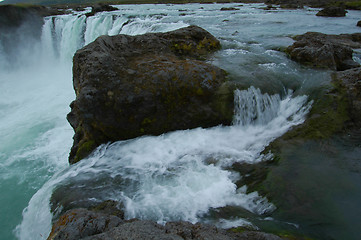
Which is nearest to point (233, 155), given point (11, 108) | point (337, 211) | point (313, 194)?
point (313, 194)

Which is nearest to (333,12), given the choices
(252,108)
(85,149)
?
(252,108)

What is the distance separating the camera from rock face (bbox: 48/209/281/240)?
3.01m

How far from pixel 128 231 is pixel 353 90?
8.95m

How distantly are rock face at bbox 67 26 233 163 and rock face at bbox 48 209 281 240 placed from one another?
12.3ft

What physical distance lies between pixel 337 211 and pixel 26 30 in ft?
113

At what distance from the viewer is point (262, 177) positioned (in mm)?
5652

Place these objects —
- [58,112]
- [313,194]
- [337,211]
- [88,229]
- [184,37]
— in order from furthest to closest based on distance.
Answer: [58,112] → [184,37] → [313,194] → [337,211] → [88,229]

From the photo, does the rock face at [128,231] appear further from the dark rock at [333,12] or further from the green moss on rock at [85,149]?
the dark rock at [333,12]

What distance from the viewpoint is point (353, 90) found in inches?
314

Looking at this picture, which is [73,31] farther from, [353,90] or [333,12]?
[333,12]

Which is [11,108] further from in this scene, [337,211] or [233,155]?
[337,211]

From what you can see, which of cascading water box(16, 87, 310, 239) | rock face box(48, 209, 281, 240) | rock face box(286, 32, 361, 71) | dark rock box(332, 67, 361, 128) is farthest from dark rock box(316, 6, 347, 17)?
rock face box(48, 209, 281, 240)

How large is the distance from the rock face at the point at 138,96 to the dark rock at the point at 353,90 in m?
4.14

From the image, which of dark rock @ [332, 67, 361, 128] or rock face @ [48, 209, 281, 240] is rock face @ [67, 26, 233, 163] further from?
dark rock @ [332, 67, 361, 128]
